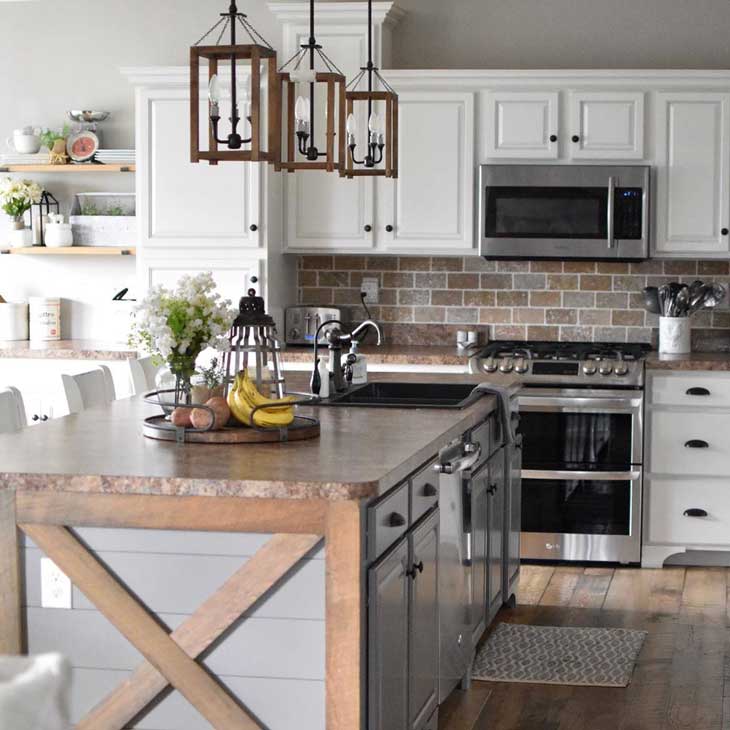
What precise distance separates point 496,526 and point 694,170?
2242mm

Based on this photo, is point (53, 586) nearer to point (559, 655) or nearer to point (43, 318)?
point (559, 655)

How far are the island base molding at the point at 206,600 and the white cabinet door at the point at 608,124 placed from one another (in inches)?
143

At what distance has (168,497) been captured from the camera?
2.83 metres

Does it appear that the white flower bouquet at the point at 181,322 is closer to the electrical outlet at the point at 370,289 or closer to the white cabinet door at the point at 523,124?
the white cabinet door at the point at 523,124

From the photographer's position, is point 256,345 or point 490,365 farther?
point 490,365

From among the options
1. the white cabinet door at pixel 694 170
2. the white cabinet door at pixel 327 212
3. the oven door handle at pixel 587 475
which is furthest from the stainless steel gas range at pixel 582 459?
the white cabinet door at pixel 327 212

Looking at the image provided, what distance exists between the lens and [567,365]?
5.71 meters

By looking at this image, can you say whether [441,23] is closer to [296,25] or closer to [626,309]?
[296,25]

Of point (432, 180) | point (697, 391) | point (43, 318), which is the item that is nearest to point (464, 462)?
point (697, 391)

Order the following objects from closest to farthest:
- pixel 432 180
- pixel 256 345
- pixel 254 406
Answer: pixel 254 406
pixel 256 345
pixel 432 180

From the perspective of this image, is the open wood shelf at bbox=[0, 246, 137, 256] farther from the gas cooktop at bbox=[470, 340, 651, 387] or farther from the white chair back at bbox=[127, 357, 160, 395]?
the gas cooktop at bbox=[470, 340, 651, 387]

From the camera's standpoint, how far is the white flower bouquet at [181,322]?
359 centimetres

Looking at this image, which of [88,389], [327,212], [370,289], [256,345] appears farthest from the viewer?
[370,289]

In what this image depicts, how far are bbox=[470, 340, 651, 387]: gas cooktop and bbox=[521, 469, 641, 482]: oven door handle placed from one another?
386mm
